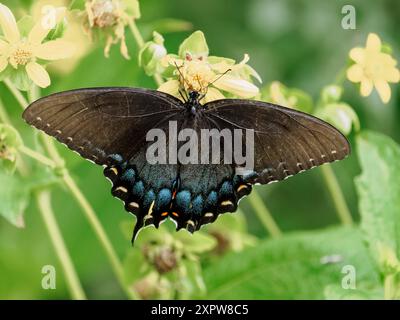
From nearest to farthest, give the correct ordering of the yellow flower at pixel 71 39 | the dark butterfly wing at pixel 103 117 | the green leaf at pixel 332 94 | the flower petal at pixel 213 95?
the dark butterfly wing at pixel 103 117, the flower petal at pixel 213 95, the green leaf at pixel 332 94, the yellow flower at pixel 71 39

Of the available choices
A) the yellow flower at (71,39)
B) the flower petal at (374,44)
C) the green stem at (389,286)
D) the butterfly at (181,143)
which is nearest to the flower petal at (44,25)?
the butterfly at (181,143)

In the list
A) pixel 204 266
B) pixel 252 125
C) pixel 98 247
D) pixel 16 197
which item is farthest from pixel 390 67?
pixel 98 247

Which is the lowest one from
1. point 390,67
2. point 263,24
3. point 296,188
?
point 390,67

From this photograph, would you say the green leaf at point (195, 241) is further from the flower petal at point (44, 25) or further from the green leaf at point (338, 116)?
the flower petal at point (44, 25)

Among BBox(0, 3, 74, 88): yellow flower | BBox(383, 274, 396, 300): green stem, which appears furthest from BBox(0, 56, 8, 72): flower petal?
BBox(383, 274, 396, 300): green stem

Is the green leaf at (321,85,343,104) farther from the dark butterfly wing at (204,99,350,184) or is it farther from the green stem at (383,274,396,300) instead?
the green stem at (383,274,396,300)

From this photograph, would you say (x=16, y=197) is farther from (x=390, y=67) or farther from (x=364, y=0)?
(x=364, y=0)
